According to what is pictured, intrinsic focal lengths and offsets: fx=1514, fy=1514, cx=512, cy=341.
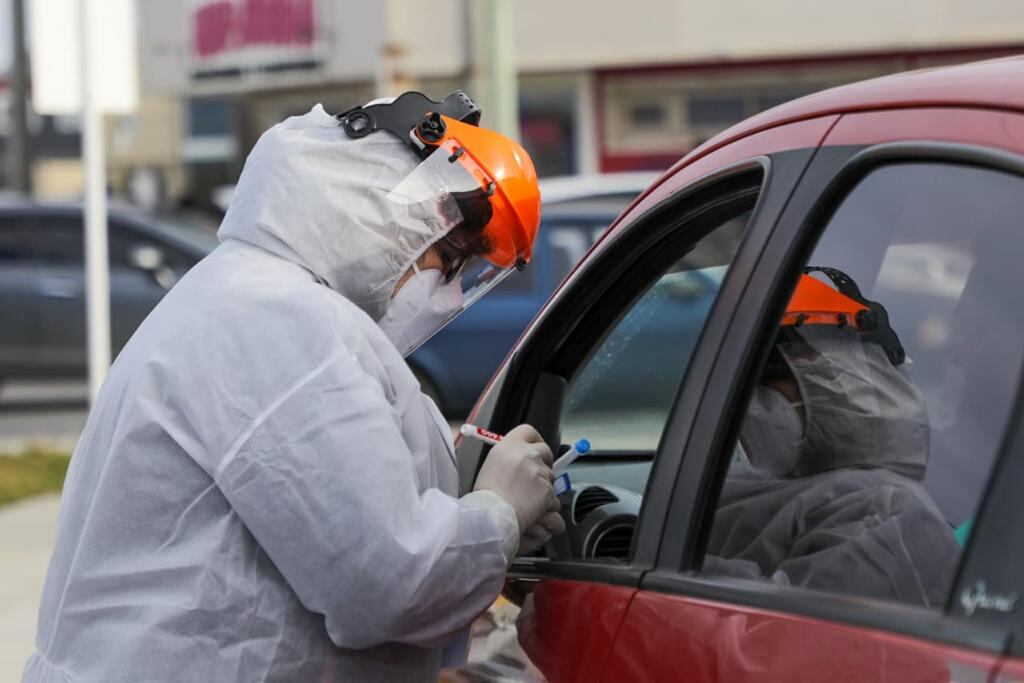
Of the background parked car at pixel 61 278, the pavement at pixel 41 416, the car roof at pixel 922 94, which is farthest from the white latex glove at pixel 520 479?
the background parked car at pixel 61 278

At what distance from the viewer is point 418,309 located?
2.32 metres

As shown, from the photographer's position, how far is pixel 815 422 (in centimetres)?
208

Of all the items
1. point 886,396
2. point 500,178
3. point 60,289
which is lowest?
point 60,289

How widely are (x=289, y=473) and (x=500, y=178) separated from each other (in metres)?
0.63

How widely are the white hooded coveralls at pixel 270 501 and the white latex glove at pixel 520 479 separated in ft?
0.18

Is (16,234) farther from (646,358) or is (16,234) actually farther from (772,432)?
(772,432)

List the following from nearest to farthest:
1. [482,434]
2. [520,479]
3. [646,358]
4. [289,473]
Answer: [289,473]
[520,479]
[482,434]
[646,358]

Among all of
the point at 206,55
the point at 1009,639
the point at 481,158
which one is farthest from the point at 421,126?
the point at 206,55

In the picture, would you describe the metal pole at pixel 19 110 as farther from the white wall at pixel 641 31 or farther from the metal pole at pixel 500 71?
the metal pole at pixel 500 71

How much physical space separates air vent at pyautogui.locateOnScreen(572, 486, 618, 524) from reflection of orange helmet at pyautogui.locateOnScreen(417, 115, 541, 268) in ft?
1.48

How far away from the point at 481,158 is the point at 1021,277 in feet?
2.98

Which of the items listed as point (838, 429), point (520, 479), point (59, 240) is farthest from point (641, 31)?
point (838, 429)

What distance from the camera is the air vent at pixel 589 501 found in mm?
2547

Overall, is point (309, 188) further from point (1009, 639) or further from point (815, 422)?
point (1009, 639)
